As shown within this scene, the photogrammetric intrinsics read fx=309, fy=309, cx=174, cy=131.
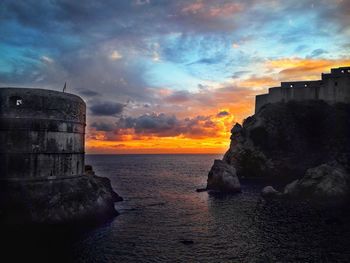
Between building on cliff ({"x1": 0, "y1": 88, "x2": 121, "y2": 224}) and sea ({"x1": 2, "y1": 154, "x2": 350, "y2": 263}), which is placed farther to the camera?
building on cliff ({"x1": 0, "y1": 88, "x2": 121, "y2": 224})

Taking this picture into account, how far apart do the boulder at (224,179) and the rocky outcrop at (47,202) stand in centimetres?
2991

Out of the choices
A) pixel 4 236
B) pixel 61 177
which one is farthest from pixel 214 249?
pixel 4 236

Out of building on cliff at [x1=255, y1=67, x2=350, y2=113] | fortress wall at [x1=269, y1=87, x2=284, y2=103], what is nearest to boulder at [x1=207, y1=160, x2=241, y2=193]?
fortress wall at [x1=269, y1=87, x2=284, y2=103]

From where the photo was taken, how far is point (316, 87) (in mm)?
77625

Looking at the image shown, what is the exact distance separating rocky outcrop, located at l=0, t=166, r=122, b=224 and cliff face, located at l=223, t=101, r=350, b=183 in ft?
173

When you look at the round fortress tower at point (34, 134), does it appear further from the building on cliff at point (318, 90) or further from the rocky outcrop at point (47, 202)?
the building on cliff at point (318, 90)

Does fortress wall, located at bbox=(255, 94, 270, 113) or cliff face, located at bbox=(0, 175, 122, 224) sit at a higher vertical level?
fortress wall, located at bbox=(255, 94, 270, 113)

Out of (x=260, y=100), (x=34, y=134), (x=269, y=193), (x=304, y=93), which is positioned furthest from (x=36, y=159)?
(x=260, y=100)

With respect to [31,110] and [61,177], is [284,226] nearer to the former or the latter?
[61,177]

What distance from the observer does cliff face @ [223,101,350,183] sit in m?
71.9

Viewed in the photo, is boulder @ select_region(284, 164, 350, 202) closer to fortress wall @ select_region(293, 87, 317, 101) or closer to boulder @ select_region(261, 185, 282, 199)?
boulder @ select_region(261, 185, 282, 199)

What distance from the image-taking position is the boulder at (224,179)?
53.7m

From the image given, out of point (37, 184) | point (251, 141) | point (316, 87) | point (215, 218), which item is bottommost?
point (215, 218)

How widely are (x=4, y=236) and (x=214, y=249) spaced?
1583cm
